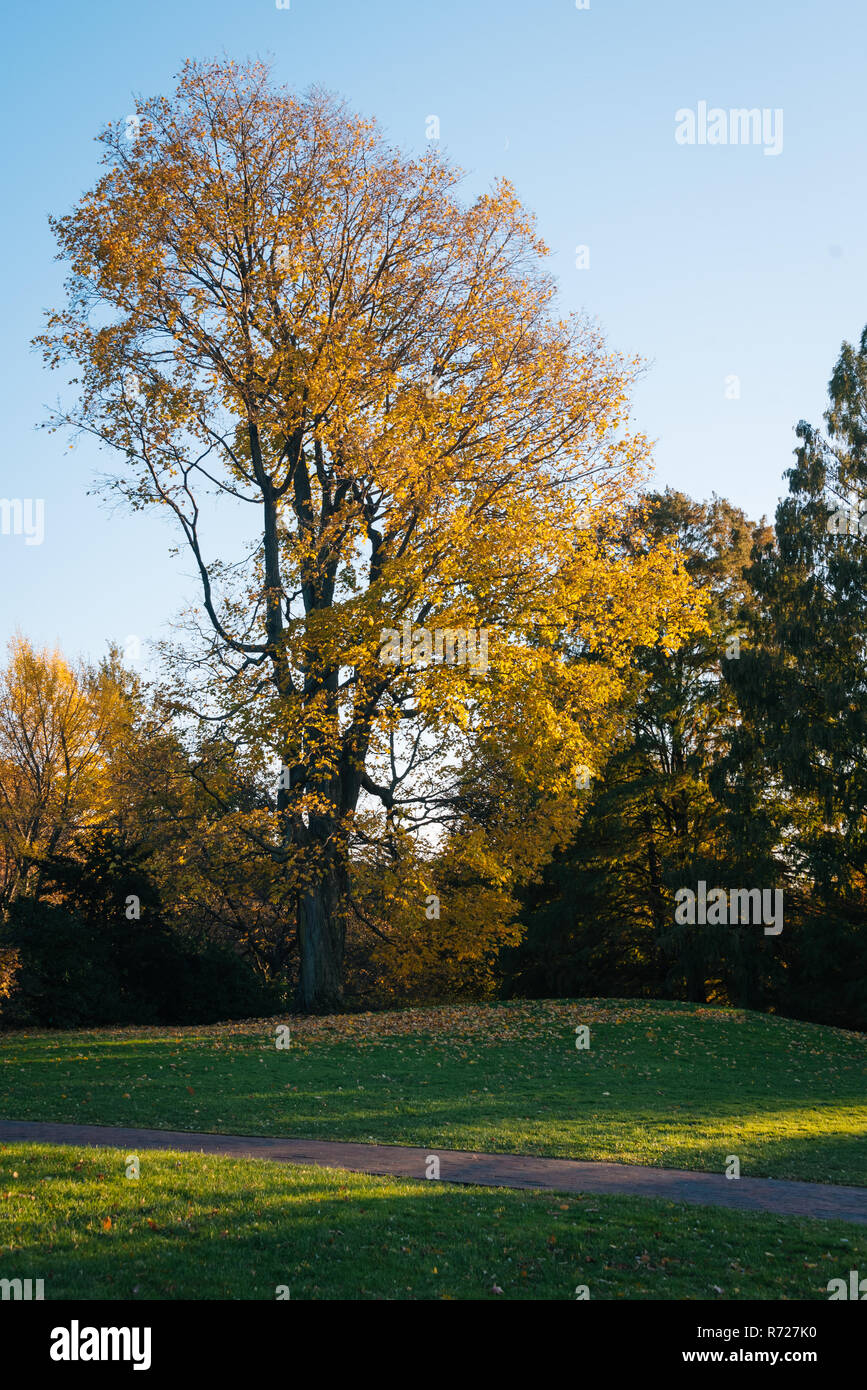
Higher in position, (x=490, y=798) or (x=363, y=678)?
(x=363, y=678)

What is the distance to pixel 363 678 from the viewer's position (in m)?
21.4

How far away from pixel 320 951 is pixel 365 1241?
54.9 ft

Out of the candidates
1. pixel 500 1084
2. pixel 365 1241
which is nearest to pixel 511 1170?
pixel 365 1241

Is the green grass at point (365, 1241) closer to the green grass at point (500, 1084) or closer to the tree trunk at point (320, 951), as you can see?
the green grass at point (500, 1084)

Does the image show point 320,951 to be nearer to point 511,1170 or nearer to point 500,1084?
point 500,1084

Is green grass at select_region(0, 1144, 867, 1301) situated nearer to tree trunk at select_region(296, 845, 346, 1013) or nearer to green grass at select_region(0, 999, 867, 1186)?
green grass at select_region(0, 999, 867, 1186)

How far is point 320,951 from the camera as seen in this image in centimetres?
2350

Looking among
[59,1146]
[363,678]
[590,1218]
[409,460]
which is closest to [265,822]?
[363,678]

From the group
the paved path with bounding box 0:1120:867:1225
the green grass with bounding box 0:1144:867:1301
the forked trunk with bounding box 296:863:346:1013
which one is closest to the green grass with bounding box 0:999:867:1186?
the paved path with bounding box 0:1120:867:1225

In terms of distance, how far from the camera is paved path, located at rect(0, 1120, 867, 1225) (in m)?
9.41

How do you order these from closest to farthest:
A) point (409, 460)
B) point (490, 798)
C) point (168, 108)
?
1. point (409, 460)
2. point (168, 108)
3. point (490, 798)

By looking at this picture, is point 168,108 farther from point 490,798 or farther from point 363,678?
point 490,798

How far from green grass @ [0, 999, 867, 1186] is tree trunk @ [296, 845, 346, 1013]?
1637mm
